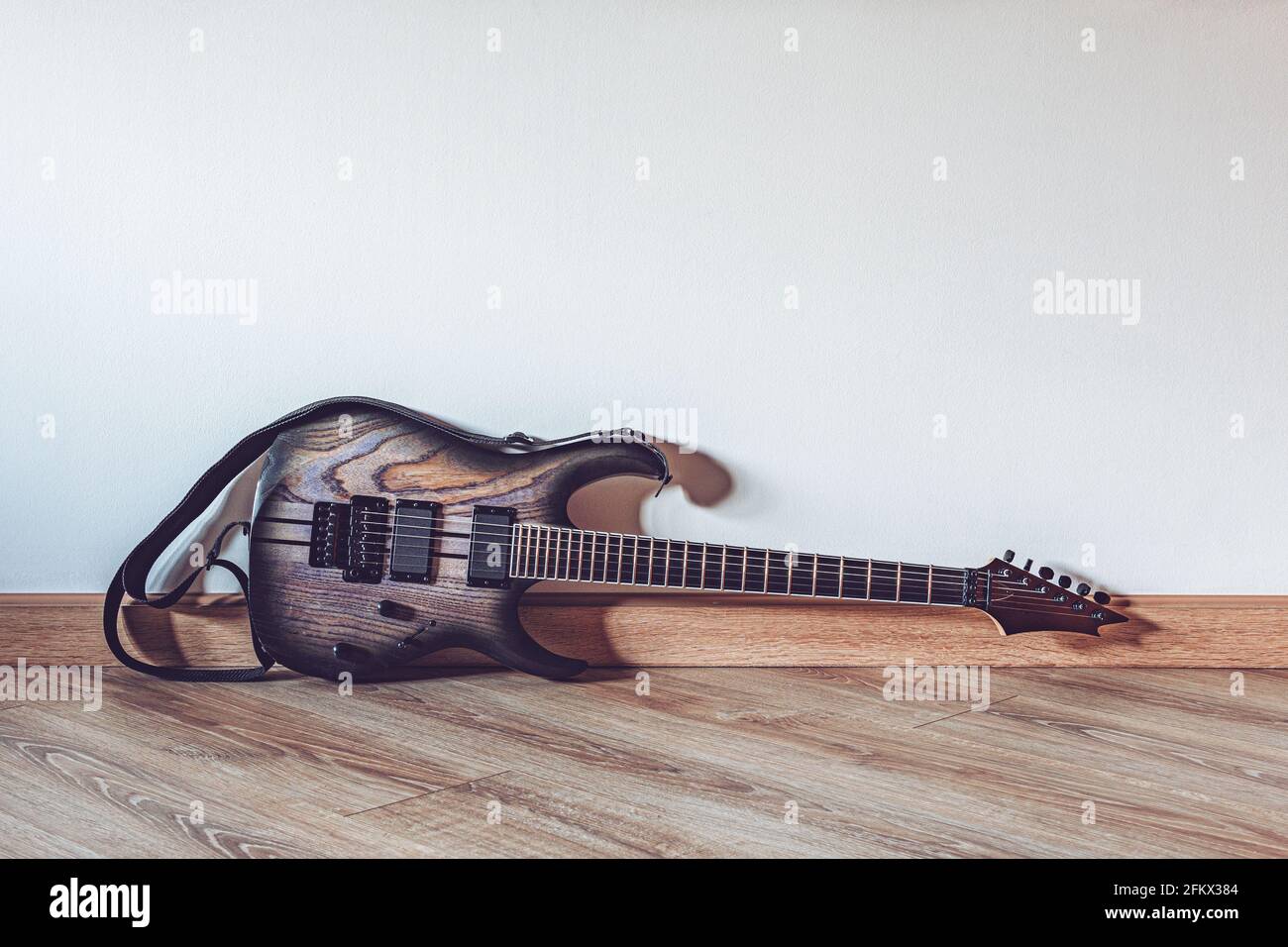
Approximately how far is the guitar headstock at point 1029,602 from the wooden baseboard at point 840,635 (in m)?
0.10

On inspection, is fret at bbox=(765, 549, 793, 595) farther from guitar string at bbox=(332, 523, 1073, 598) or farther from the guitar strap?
the guitar strap

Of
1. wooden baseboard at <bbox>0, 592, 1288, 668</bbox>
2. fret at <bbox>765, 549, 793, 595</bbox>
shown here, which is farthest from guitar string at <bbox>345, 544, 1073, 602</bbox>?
wooden baseboard at <bbox>0, 592, 1288, 668</bbox>

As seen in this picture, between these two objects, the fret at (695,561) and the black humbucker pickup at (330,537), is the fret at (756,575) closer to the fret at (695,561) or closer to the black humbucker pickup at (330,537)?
the fret at (695,561)

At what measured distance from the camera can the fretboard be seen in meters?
1.47

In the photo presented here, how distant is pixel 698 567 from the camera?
4.83ft

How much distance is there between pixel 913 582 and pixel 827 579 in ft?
0.41

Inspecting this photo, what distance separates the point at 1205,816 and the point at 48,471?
157cm

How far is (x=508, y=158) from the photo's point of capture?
1.58m

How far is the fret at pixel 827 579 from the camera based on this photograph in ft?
4.86

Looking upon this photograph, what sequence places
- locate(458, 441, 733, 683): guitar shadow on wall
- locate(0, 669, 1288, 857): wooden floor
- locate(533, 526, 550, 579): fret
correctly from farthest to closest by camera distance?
locate(458, 441, 733, 683): guitar shadow on wall
locate(533, 526, 550, 579): fret
locate(0, 669, 1288, 857): wooden floor

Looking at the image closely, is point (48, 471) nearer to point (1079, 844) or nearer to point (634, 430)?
point (634, 430)

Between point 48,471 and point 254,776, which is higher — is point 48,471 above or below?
above
